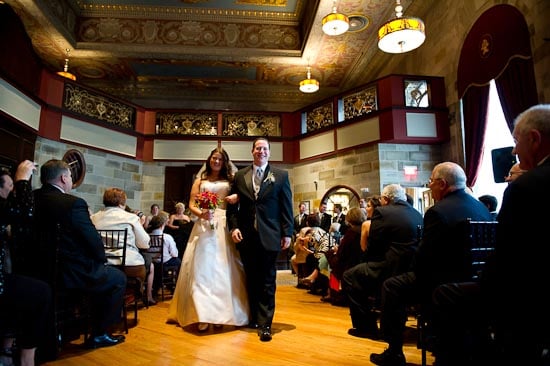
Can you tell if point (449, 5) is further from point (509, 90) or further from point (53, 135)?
point (53, 135)

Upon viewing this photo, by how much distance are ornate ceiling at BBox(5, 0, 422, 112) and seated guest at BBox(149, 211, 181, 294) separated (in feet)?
20.9

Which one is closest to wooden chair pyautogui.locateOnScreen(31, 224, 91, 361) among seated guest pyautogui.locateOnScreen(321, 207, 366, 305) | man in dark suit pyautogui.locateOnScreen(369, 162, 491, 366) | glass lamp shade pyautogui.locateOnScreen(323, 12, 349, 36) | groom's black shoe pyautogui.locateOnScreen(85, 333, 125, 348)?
groom's black shoe pyautogui.locateOnScreen(85, 333, 125, 348)

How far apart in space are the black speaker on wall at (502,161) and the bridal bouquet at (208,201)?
12.5 ft

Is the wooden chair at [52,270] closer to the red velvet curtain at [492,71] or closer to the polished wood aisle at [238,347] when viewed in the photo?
the polished wood aisle at [238,347]

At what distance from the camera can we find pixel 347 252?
4.16 m

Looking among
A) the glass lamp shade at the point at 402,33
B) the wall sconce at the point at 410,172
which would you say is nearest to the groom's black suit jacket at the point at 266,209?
the glass lamp shade at the point at 402,33

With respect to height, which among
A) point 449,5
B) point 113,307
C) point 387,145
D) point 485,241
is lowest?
point 113,307

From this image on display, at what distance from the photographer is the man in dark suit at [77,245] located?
2383 millimetres

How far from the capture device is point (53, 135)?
24.5 ft

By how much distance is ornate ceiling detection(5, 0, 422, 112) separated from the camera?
9492mm

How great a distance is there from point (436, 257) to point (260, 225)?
1.45 m

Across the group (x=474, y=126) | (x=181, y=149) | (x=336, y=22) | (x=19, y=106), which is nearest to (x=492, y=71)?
(x=474, y=126)

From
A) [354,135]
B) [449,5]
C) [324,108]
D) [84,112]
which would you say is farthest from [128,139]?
[449,5]

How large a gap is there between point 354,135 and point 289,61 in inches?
153
